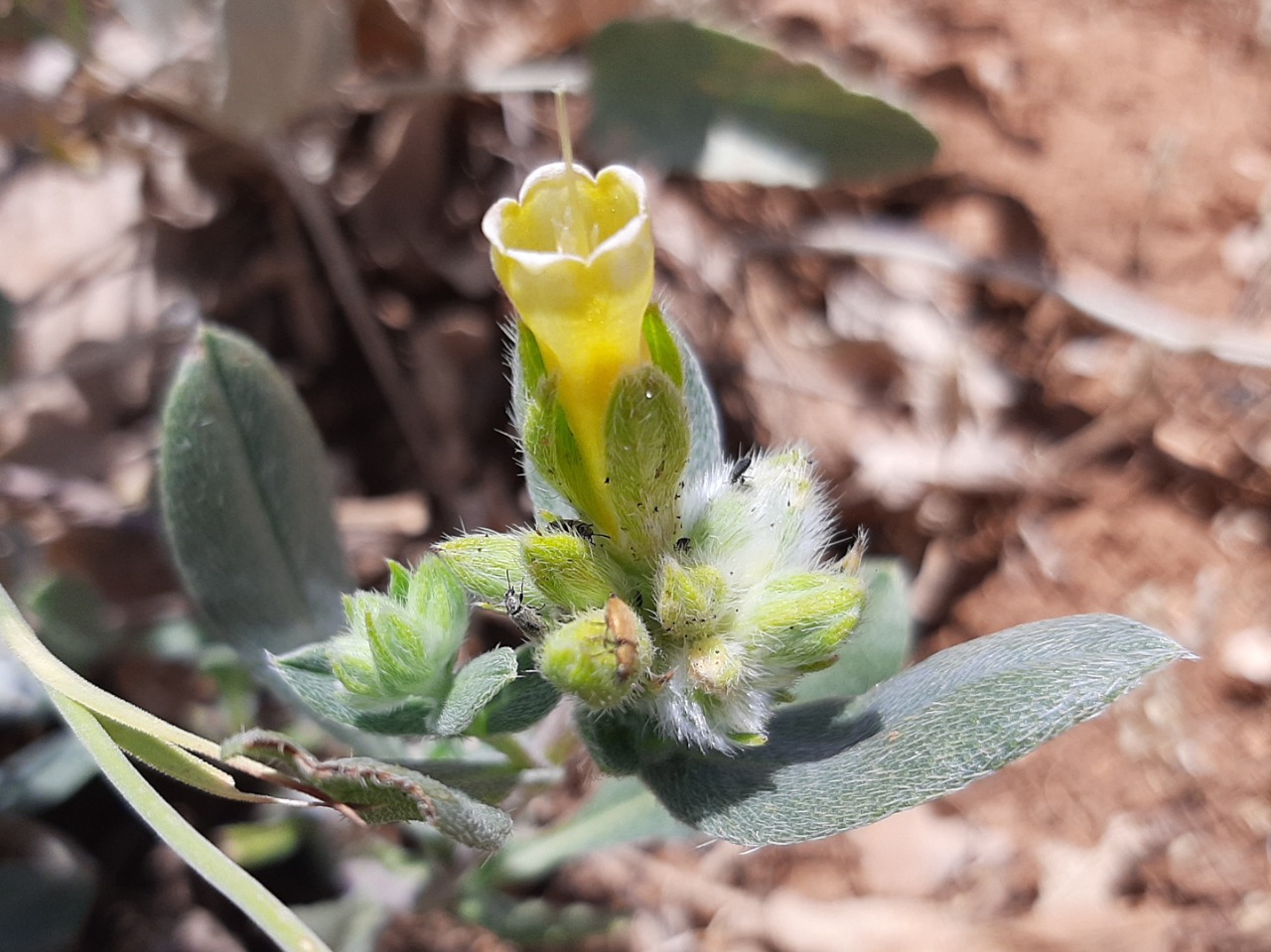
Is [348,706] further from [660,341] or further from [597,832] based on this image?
[597,832]

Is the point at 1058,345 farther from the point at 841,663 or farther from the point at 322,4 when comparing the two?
the point at 322,4

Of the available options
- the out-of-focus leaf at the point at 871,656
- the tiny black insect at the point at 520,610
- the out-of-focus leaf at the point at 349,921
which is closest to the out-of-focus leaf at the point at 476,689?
the tiny black insect at the point at 520,610

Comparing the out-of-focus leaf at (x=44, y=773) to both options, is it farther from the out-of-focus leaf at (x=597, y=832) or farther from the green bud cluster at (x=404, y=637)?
the green bud cluster at (x=404, y=637)

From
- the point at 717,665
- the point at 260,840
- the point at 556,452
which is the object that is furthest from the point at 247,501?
the point at 717,665

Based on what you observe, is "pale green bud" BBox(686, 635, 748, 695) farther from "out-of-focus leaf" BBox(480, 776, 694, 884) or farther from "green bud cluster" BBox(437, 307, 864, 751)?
"out-of-focus leaf" BBox(480, 776, 694, 884)

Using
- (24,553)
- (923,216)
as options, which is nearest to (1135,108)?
(923,216)

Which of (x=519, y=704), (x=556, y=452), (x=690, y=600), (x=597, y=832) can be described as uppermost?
(x=556, y=452)

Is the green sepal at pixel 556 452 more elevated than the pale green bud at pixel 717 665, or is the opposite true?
the green sepal at pixel 556 452
